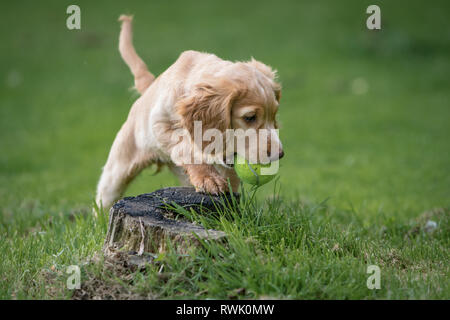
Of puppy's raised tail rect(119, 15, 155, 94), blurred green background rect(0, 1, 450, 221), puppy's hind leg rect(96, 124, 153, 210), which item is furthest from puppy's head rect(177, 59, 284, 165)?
blurred green background rect(0, 1, 450, 221)

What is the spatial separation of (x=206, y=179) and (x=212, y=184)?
0.22ft

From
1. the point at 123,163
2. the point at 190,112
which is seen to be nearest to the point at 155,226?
the point at 190,112

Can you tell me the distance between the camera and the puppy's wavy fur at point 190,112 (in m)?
3.43

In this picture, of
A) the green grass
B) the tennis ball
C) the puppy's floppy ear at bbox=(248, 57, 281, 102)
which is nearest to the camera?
the green grass

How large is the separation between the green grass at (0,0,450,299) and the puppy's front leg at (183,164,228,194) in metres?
0.33

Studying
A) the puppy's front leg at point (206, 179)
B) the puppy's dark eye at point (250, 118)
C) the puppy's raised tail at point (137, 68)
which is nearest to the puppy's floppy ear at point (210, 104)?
the puppy's dark eye at point (250, 118)

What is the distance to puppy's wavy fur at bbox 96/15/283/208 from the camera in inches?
135

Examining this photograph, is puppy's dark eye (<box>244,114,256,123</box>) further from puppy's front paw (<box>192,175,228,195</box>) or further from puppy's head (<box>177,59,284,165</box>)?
puppy's front paw (<box>192,175,228,195</box>)

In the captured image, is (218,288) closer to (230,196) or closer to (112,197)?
(230,196)

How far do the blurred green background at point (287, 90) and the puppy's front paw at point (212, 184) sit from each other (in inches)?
47.0

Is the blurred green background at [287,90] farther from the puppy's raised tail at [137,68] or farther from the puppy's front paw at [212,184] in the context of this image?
the puppy's front paw at [212,184]
